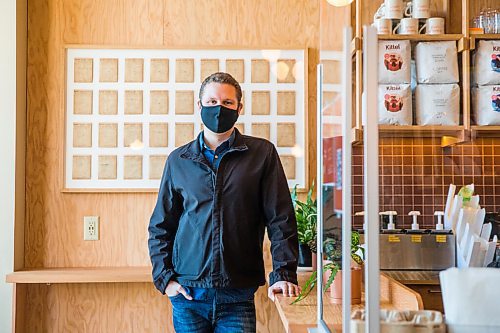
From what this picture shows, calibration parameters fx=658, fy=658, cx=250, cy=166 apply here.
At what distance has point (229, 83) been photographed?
2.22 meters

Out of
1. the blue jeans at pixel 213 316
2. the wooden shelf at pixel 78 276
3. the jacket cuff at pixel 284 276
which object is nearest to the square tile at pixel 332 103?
the jacket cuff at pixel 284 276

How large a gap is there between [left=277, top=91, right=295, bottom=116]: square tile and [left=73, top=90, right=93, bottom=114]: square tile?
90 cm

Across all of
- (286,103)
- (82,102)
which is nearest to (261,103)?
(286,103)

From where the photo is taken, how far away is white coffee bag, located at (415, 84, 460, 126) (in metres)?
1.00

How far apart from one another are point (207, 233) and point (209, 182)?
0.17 meters

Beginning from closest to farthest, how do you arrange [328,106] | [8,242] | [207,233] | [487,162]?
[487,162] < [328,106] < [207,233] < [8,242]

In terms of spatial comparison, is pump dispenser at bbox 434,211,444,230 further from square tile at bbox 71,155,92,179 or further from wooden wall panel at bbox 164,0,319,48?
square tile at bbox 71,155,92,179

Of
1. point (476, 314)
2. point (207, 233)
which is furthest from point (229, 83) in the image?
point (476, 314)

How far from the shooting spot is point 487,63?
0.95 m

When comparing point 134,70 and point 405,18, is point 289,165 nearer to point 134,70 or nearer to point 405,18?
point 134,70

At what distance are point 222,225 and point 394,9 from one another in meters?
1.15

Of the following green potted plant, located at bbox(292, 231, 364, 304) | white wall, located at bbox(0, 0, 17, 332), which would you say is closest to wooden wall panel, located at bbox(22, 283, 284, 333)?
white wall, located at bbox(0, 0, 17, 332)

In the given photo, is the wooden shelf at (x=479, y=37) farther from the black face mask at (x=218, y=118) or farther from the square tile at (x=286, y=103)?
the square tile at (x=286, y=103)

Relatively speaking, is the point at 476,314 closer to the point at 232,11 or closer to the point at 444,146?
the point at 444,146
